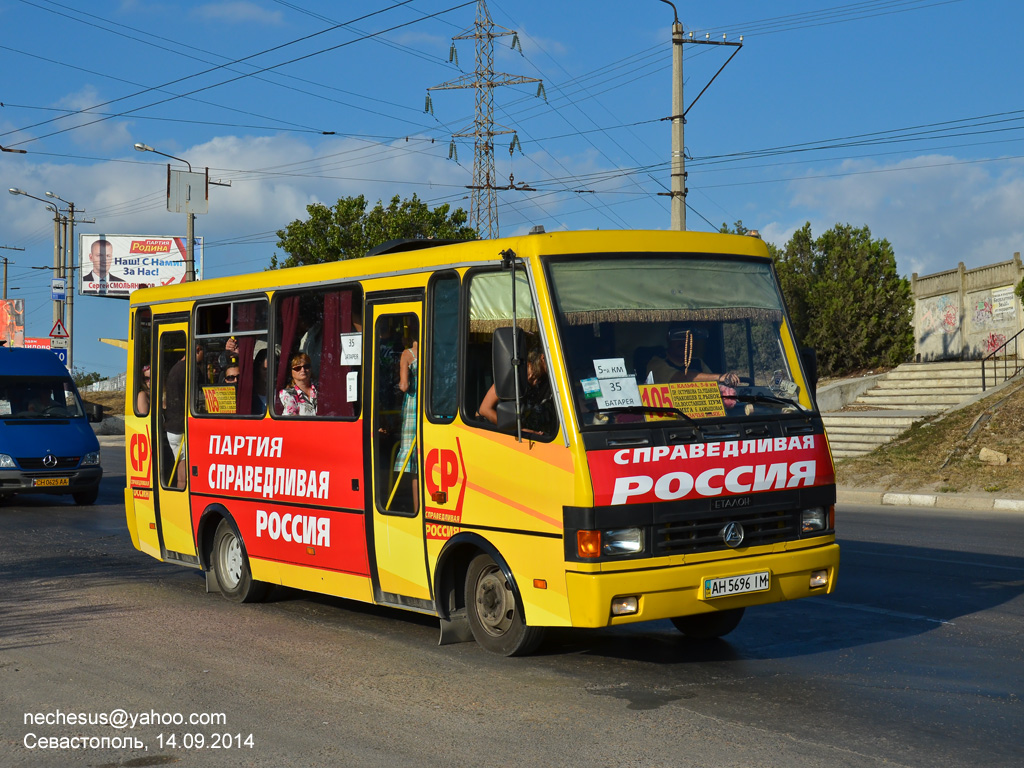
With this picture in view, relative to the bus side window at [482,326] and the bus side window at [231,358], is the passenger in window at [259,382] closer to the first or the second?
the bus side window at [231,358]

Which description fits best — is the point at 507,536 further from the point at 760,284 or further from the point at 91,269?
the point at 91,269

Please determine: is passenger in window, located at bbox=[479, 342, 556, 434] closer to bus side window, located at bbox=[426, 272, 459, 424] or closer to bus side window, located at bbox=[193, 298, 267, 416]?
bus side window, located at bbox=[426, 272, 459, 424]

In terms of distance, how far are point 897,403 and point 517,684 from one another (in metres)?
24.5

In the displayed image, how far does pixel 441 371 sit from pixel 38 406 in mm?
13556

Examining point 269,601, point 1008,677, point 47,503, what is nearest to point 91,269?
point 47,503

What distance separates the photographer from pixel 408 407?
7953mm

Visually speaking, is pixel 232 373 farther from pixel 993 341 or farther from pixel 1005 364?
pixel 993 341

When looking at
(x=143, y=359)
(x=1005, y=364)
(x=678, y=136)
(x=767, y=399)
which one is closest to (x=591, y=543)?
(x=767, y=399)

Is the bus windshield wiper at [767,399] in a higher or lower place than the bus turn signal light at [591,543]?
higher

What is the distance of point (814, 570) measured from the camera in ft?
23.6

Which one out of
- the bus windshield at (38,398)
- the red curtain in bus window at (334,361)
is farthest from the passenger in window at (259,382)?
the bus windshield at (38,398)

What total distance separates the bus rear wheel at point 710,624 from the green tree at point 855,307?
1183 inches

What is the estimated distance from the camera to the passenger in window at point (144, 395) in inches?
440

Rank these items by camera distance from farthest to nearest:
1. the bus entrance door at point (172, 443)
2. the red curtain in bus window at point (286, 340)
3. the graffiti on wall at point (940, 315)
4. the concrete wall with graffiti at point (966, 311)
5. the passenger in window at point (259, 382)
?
the graffiti on wall at point (940, 315) → the concrete wall with graffiti at point (966, 311) → the bus entrance door at point (172, 443) → the passenger in window at point (259, 382) → the red curtain in bus window at point (286, 340)
